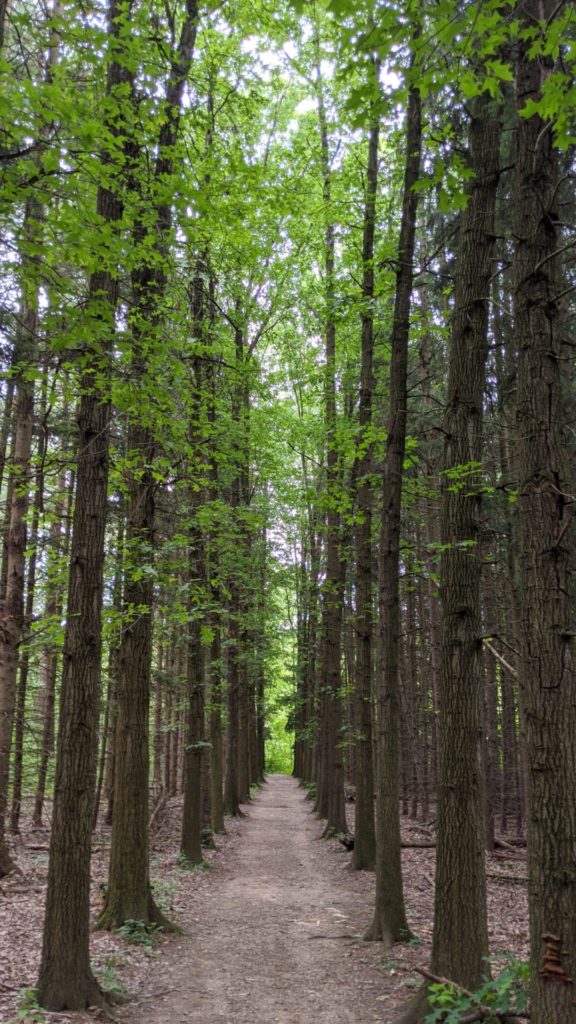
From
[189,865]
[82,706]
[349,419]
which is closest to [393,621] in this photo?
[82,706]

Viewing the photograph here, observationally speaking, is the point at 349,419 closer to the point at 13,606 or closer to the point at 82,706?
the point at 13,606

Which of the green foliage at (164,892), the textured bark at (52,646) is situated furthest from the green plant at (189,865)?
the textured bark at (52,646)

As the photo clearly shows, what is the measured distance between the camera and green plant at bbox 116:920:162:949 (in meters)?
7.66

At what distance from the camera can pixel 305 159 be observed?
1145 centimetres

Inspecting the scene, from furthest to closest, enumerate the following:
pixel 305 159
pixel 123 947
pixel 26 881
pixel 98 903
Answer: pixel 305 159 → pixel 26 881 → pixel 98 903 → pixel 123 947

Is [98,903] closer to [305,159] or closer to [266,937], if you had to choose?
[266,937]

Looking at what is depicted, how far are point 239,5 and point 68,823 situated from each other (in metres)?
10.4

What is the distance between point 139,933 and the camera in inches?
306

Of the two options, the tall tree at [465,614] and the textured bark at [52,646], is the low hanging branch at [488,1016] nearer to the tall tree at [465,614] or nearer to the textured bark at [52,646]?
the tall tree at [465,614]

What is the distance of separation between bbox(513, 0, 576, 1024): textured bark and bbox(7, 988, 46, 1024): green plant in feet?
12.7

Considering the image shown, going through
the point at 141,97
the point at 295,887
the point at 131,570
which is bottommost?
the point at 295,887

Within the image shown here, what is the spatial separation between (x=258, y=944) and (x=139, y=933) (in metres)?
1.53

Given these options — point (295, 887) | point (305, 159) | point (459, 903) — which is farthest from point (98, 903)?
point (305, 159)

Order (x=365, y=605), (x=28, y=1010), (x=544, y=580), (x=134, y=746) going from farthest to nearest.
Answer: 1. (x=365, y=605)
2. (x=134, y=746)
3. (x=28, y=1010)
4. (x=544, y=580)
